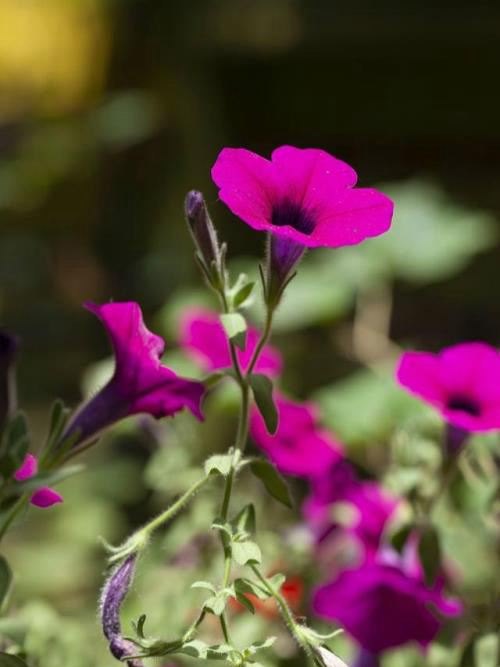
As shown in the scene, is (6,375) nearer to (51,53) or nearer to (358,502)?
(358,502)

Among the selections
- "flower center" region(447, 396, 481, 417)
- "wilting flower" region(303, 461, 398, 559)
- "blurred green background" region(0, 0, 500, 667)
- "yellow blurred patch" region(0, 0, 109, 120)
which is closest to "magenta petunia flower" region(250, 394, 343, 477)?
"wilting flower" region(303, 461, 398, 559)

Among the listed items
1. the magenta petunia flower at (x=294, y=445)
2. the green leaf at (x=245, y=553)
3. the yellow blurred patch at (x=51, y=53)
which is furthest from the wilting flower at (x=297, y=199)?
the yellow blurred patch at (x=51, y=53)

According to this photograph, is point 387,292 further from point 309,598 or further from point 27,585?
point 309,598

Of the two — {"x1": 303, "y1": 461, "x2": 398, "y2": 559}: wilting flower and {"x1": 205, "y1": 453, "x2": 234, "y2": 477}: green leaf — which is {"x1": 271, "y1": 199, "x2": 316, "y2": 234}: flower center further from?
{"x1": 303, "y1": 461, "x2": 398, "y2": 559}: wilting flower

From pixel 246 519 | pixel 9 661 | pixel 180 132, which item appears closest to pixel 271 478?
pixel 246 519

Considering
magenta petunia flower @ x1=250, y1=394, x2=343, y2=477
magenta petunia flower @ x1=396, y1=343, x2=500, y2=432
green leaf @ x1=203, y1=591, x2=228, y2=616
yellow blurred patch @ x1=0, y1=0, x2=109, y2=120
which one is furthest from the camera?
yellow blurred patch @ x1=0, y1=0, x2=109, y2=120
